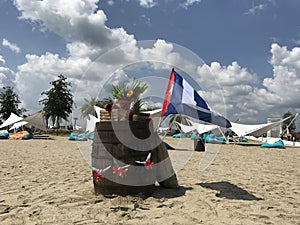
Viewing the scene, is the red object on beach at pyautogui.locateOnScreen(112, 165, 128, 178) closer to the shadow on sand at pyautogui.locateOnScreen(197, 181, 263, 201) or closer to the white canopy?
the shadow on sand at pyautogui.locateOnScreen(197, 181, 263, 201)

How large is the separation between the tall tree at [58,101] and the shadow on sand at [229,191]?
4173cm

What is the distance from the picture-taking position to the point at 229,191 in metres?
4.77

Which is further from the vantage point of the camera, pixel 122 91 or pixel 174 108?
pixel 174 108

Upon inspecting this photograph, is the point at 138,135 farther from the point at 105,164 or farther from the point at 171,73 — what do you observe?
the point at 171,73

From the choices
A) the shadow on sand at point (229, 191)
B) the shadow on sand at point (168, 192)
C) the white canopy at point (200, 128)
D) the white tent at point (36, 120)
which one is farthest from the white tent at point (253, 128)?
the white tent at point (36, 120)

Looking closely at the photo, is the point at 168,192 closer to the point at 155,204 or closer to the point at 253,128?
the point at 155,204

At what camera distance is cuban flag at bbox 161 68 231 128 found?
4797mm

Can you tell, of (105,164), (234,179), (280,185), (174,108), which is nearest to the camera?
(105,164)

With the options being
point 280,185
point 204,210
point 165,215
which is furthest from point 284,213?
point 280,185

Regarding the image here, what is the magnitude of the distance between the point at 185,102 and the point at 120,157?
1661 mm

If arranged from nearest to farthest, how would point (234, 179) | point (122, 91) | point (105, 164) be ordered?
point (105, 164) → point (122, 91) → point (234, 179)

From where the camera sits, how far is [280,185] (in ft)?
17.9

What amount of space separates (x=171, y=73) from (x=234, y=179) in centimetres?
294

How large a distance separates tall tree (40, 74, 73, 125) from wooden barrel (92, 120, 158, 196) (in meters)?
42.2
